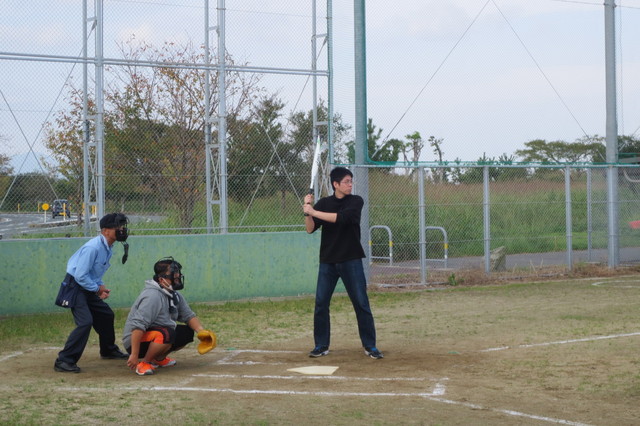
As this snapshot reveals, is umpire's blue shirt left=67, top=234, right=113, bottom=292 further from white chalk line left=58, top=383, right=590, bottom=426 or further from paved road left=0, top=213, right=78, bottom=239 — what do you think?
paved road left=0, top=213, right=78, bottom=239

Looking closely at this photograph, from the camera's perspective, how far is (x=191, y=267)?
13820mm

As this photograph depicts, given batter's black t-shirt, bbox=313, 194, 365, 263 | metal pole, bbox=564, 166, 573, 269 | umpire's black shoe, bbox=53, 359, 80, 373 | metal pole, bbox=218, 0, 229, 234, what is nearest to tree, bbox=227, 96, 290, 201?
metal pole, bbox=218, 0, 229, 234

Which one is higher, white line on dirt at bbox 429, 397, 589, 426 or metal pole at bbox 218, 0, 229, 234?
metal pole at bbox 218, 0, 229, 234

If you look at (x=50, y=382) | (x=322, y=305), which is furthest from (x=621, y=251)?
(x=50, y=382)

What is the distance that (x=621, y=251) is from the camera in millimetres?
19734

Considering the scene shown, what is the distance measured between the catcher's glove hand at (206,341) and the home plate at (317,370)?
32.2 inches

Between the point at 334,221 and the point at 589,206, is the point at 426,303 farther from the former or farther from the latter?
the point at 589,206

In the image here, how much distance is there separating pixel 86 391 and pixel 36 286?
592cm

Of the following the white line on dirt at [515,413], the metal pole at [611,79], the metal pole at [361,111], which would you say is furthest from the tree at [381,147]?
the white line on dirt at [515,413]

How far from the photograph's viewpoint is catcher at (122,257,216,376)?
26.3ft

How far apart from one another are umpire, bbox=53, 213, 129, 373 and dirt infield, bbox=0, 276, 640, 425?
239 millimetres

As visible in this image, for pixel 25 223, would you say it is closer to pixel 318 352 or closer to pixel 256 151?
pixel 256 151

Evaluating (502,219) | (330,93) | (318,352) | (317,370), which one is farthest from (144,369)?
(502,219)

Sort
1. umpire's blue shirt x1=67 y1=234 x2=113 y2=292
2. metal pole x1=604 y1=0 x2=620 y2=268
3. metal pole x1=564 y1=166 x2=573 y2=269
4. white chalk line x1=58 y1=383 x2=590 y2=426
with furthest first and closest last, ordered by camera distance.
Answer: metal pole x1=604 y1=0 x2=620 y2=268 → metal pole x1=564 y1=166 x2=573 y2=269 → umpire's blue shirt x1=67 y1=234 x2=113 y2=292 → white chalk line x1=58 y1=383 x2=590 y2=426
